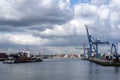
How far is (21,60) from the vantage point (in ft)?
584

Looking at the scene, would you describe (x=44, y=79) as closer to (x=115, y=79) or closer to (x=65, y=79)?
(x=65, y=79)

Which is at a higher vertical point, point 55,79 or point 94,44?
point 94,44

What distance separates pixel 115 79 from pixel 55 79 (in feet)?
32.0

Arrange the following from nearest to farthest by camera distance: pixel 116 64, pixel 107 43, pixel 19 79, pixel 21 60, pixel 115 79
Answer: pixel 115 79 → pixel 19 79 → pixel 116 64 → pixel 107 43 → pixel 21 60

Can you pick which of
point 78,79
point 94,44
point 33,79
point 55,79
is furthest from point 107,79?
point 94,44

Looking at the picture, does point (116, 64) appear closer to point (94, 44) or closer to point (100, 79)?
point (100, 79)

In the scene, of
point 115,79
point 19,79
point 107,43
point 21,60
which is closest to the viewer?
point 115,79

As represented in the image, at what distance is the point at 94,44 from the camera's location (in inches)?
7092

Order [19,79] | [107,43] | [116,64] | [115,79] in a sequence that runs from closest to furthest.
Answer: [115,79], [19,79], [116,64], [107,43]

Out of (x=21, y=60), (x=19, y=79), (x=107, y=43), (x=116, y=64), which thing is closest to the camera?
(x=19, y=79)

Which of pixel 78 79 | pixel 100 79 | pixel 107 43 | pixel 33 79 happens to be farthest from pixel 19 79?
pixel 107 43

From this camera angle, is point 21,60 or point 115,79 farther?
point 21,60

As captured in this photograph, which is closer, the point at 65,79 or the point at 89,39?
the point at 65,79

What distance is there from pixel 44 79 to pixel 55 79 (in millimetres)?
1810
